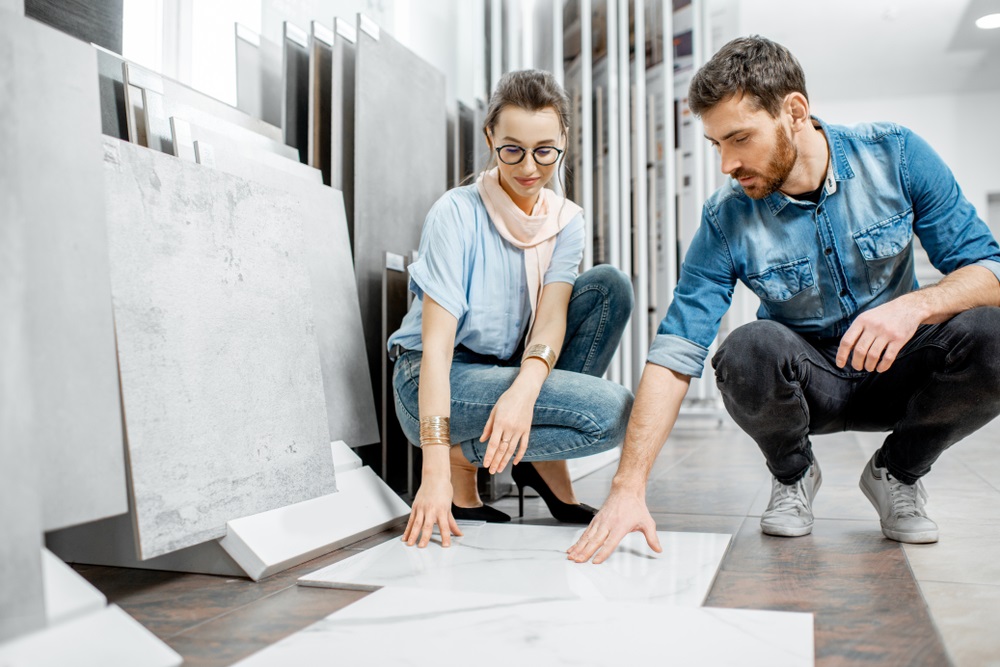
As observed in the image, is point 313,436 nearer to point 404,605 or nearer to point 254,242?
point 254,242

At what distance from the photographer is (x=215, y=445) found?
1.30 m

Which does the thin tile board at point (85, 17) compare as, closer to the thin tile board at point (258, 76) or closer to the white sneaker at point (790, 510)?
the thin tile board at point (258, 76)

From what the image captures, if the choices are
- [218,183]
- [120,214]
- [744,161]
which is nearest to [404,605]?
[120,214]

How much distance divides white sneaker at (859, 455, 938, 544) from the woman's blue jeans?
19.5 inches

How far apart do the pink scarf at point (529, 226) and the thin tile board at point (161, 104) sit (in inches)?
23.1

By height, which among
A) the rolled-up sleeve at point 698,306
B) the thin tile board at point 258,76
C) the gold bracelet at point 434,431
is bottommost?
the gold bracelet at point 434,431

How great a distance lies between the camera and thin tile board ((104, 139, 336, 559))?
1182 mm

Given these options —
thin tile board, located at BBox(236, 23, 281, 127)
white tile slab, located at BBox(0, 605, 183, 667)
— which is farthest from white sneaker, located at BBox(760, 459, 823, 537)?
thin tile board, located at BBox(236, 23, 281, 127)

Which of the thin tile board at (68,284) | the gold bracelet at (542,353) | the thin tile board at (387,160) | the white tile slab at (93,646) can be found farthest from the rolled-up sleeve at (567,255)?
the white tile slab at (93,646)

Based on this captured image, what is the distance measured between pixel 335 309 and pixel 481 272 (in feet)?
1.17

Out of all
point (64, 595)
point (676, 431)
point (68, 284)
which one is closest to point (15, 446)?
point (64, 595)

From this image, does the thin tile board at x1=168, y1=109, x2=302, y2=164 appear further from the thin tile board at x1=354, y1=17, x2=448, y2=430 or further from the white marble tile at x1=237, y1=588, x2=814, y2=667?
the white marble tile at x1=237, y1=588, x2=814, y2=667

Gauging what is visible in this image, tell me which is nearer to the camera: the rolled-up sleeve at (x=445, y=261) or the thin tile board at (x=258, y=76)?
the rolled-up sleeve at (x=445, y=261)

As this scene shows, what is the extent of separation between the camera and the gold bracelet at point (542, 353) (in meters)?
1.61
